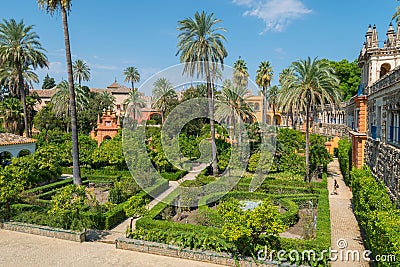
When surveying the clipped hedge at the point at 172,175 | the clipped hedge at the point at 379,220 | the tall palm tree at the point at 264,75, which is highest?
the tall palm tree at the point at 264,75

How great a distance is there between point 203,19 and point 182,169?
13.8m

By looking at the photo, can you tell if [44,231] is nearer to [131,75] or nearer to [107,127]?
[107,127]

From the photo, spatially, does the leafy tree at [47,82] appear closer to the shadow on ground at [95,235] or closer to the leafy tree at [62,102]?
the leafy tree at [62,102]

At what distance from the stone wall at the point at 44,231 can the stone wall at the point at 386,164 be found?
543 inches

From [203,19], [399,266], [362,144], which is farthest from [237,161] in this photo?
[399,266]

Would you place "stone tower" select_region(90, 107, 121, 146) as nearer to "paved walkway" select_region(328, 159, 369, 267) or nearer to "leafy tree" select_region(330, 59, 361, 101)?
"paved walkway" select_region(328, 159, 369, 267)

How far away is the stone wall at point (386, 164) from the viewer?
13038 millimetres

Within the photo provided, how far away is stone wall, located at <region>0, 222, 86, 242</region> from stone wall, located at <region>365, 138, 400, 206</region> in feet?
45.3

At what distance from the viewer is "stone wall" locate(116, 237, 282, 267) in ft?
38.5

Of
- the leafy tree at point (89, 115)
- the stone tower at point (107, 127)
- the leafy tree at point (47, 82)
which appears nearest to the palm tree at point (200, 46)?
the stone tower at point (107, 127)

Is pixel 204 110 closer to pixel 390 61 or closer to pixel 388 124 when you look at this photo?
pixel 390 61

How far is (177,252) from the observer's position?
12492mm

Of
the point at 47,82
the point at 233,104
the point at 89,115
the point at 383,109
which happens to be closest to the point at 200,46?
the point at 233,104

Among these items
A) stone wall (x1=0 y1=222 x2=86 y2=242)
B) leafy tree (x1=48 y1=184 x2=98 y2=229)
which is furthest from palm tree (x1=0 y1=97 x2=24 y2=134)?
leafy tree (x1=48 y1=184 x2=98 y2=229)
